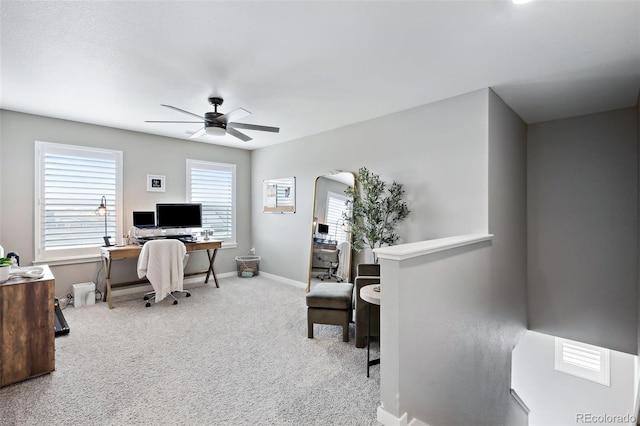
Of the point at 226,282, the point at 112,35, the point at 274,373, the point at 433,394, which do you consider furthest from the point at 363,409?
the point at 226,282

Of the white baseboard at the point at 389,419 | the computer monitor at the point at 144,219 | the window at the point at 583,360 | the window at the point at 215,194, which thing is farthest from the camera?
the window at the point at 215,194

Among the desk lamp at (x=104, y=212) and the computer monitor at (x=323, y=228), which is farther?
the computer monitor at (x=323, y=228)

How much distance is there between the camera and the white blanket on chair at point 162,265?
3.85m

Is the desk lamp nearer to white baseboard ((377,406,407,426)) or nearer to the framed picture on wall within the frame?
the framed picture on wall

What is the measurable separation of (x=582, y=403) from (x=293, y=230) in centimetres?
492

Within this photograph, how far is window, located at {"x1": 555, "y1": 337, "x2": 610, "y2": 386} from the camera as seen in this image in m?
4.08

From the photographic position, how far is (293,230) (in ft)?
16.7

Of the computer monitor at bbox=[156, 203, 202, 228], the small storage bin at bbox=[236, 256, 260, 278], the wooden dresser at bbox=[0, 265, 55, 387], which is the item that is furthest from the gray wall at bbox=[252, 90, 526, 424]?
the wooden dresser at bbox=[0, 265, 55, 387]

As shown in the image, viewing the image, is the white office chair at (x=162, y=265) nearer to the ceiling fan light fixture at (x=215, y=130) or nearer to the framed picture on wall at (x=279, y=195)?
the ceiling fan light fixture at (x=215, y=130)

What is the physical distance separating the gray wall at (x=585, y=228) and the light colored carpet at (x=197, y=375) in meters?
2.93

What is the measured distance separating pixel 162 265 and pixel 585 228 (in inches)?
209

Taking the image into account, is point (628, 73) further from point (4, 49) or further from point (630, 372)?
point (4, 49)

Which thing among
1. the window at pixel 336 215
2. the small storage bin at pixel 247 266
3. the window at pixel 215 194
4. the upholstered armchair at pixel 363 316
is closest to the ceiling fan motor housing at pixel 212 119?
Result: the window at pixel 336 215

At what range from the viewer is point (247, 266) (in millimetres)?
5629
